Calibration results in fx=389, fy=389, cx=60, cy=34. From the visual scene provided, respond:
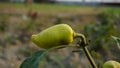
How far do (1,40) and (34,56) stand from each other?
3.65 m

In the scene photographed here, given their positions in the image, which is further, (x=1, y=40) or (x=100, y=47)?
(x=1, y=40)

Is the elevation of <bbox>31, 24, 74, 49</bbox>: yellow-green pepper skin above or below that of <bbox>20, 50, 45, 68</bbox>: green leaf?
above

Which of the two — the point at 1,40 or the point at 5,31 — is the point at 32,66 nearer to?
the point at 1,40

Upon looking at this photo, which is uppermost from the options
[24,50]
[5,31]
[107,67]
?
[107,67]

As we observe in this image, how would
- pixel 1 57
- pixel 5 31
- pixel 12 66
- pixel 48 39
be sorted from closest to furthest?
pixel 48 39
pixel 12 66
pixel 1 57
pixel 5 31

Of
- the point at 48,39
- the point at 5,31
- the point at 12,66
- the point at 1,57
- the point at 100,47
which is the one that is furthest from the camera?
the point at 5,31

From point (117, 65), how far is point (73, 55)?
265 cm

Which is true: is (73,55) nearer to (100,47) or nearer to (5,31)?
(100,47)

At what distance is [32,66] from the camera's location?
0.86 metres

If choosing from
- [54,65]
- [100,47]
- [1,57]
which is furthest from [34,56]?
[100,47]

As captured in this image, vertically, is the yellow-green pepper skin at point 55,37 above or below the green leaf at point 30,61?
above

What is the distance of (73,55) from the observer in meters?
3.56

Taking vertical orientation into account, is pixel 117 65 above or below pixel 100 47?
above

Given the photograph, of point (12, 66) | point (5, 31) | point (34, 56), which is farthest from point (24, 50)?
point (34, 56)
